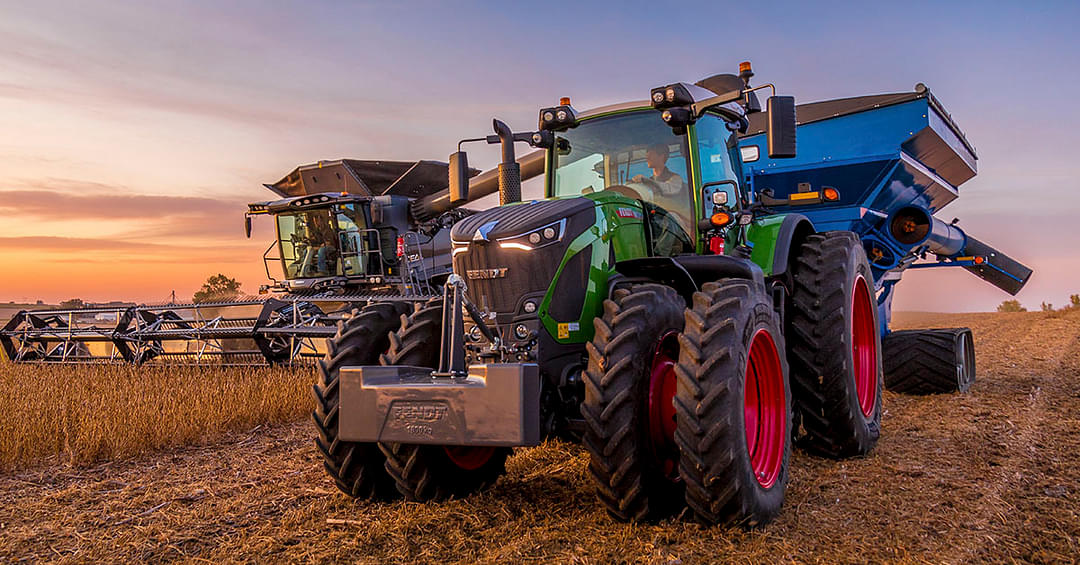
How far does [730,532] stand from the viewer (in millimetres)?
3754

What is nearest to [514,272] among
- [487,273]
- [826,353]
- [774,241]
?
[487,273]

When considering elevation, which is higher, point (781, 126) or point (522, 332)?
point (781, 126)

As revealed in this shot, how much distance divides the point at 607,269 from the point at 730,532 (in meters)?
1.57

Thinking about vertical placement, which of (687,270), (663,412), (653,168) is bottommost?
(663,412)

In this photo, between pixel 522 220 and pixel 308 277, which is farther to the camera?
pixel 308 277

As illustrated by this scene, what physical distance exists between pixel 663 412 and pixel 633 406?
35cm

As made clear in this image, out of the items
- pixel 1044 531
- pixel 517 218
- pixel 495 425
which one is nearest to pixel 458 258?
pixel 517 218

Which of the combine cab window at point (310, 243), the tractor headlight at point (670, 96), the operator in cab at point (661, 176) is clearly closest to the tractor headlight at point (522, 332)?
the operator in cab at point (661, 176)

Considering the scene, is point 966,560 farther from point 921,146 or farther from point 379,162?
point 379,162

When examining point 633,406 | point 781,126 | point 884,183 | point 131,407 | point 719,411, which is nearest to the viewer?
point 719,411

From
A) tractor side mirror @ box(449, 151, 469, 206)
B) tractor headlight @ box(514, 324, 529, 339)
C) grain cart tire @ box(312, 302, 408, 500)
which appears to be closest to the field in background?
grain cart tire @ box(312, 302, 408, 500)

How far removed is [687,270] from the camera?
15.2 feet

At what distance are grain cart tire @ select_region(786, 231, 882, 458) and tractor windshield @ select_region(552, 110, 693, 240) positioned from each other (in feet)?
3.82

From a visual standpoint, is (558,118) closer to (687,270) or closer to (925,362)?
(687,270)
